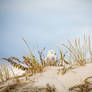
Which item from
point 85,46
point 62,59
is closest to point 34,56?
point 62,59

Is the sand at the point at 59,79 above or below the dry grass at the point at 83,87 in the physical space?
above

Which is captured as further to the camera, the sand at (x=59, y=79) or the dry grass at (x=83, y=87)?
the sand at (x=59, y=79)

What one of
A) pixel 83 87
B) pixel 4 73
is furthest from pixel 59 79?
pixel 4 73

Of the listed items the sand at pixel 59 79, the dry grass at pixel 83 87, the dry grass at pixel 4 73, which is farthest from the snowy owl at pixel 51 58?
the dry grass at pixel 83 87

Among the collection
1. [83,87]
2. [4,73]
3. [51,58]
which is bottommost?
[83,87]

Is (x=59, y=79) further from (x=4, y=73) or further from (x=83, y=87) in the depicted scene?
(x=4, y=73)

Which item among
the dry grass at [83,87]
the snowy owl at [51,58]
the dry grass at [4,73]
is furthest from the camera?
the snowy owl at [51,58]

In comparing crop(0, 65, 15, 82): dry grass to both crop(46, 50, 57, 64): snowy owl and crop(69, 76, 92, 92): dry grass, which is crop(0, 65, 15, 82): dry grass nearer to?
crop(46, 50, 57, 64): snowy owl

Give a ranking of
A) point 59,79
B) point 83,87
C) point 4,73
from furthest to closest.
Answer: point 4,73, point 59,79, point 83,87

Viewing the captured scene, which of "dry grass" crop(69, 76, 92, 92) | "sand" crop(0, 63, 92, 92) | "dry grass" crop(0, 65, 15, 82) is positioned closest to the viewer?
"dry grass" crop(69, 76, 92, 92)

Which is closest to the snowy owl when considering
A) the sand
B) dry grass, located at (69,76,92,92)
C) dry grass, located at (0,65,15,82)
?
the sand

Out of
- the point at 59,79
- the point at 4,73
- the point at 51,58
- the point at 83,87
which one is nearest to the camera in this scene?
the point at 83,87

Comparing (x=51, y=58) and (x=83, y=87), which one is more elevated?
(x=51, y=58)

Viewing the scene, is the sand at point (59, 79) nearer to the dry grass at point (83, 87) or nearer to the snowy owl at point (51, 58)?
the dry grass at point (83, 87)
